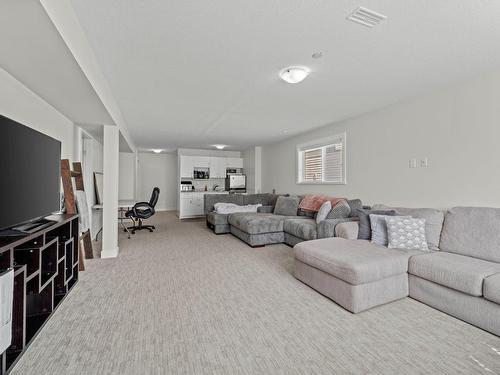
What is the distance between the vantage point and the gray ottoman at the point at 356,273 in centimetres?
214

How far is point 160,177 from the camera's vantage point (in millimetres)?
9484

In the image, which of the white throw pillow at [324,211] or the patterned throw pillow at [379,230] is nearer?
the patterned throw pillow at [379,230]

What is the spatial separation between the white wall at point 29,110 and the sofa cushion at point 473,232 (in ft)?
14.5

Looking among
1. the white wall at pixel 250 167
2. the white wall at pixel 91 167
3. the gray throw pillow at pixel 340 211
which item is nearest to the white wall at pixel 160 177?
the white wall at pixel 250 167

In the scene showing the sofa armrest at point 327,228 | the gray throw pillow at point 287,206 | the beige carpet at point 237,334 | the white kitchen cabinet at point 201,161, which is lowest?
the beige carpet at point 237,334

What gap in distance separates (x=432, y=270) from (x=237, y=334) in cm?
183

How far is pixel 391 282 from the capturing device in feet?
7.63

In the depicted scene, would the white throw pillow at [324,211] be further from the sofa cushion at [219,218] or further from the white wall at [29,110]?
the white wall at [29,110]

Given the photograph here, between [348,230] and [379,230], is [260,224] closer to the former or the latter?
[348,230]

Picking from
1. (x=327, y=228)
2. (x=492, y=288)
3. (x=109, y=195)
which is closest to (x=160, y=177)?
(x=109, y=195)

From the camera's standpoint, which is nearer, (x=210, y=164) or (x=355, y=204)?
(x=355, y=204)

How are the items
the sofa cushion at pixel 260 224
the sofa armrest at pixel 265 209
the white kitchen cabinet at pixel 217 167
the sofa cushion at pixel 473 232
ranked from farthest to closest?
the white kitchen cabinet at pixel 217 167 → the sofa armrest at pixel 265 209 → the sofa cushion at pixel 260 224 → the sofa cushion at pixel 473 232

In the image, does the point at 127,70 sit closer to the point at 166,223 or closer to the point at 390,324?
the point at 390,324

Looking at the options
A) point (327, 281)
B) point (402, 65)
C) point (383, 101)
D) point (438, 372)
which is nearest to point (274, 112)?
point (383, 101)
